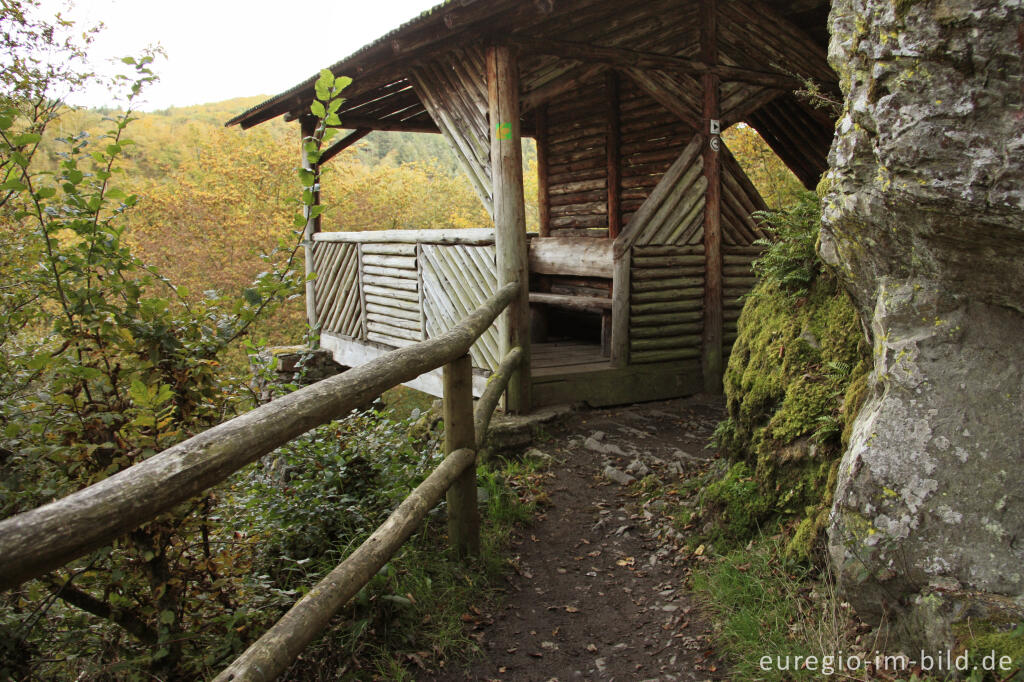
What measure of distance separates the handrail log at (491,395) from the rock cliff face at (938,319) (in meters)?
1.92

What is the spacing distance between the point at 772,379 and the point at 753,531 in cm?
79

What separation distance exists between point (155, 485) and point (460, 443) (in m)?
2.04

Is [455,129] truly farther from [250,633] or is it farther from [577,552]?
[250,633]

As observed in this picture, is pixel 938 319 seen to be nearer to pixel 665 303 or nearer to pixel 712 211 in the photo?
pixel 665 303

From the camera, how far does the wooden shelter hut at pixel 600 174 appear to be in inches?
234

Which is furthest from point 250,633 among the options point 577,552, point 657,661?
point 577,552

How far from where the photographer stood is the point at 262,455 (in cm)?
175

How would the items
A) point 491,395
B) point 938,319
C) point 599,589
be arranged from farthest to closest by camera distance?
point 491,395, point 599,589, point 938,319

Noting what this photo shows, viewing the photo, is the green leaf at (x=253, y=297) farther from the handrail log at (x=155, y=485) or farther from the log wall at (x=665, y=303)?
the log wall at (x=665, y=303)

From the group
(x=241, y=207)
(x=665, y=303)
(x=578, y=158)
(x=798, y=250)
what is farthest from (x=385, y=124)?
(x=241, y=207)

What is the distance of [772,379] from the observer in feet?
11.4

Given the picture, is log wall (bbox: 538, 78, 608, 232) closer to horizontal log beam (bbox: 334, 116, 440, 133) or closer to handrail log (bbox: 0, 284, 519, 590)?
horizontal log beam (bbox: 334, 116, 440, 133)

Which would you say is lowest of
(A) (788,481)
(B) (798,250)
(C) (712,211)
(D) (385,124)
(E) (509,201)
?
(A) (788,481)

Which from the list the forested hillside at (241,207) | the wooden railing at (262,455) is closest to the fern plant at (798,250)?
the wooden railing at (262,455)
